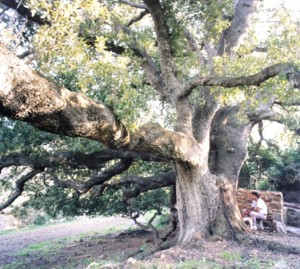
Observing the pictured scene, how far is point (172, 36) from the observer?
→ 8.08 m

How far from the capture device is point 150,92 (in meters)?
9.76

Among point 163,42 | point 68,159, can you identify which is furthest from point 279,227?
point 163,42

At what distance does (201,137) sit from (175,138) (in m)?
1.84

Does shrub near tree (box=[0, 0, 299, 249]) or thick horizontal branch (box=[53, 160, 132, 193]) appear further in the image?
thick horizontal branch (box=[53, 160, 132, 193])

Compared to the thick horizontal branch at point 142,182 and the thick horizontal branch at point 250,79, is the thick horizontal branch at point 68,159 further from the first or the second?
the thick horizontal branch at point 250,79

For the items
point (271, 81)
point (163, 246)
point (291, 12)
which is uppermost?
point (291, 12)

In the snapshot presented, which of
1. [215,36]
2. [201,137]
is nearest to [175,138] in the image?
[201,137]

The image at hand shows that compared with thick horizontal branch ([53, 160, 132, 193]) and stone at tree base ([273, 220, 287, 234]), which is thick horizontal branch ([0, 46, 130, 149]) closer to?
thick horizontal branch ([53, 160, 132, 193])

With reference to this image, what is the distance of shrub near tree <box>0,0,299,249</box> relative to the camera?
4988 mm

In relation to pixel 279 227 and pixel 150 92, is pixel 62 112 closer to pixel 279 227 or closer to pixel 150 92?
pixel 150 92

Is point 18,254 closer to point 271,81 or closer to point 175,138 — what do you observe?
point 175,138

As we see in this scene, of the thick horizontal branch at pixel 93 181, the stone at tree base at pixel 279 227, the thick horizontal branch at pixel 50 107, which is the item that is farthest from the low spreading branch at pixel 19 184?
the stone at tree base at pixel 279 227

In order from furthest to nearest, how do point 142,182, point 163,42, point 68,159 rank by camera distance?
point 142,182 < point 68,159 < point 163,42

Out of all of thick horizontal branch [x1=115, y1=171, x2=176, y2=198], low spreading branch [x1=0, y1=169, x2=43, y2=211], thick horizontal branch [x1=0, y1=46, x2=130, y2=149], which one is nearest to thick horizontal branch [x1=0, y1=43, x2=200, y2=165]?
thick horizontal branch [x1=0, y1=46, x2=130, y2=149]
